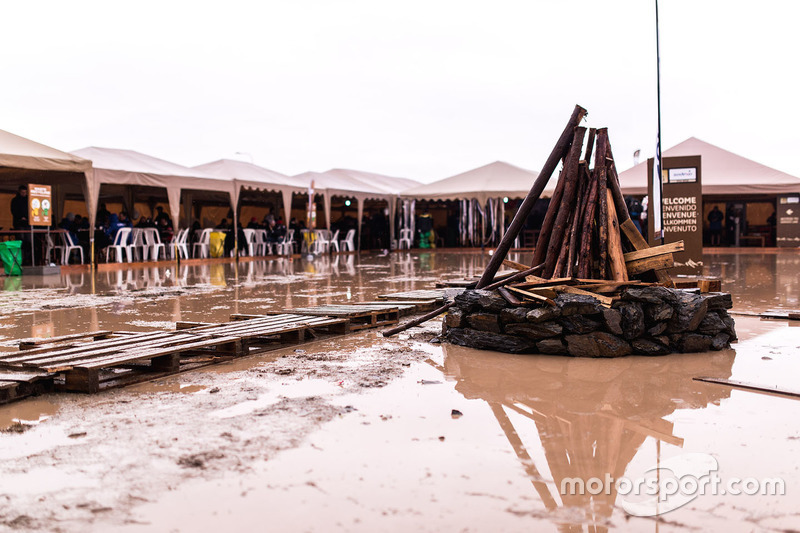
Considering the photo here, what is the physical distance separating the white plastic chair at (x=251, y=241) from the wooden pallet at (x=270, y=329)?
16.3 meters

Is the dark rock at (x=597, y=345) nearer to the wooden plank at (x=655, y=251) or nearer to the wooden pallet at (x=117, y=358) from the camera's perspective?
the wooden plank at (x=655, y=251)

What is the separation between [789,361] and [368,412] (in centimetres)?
352

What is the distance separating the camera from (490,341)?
579 cm

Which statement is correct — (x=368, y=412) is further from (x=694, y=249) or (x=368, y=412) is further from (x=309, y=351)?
(x=694, y=249)

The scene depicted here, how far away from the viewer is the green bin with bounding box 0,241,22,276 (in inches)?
592

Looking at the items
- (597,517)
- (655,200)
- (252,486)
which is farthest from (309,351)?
(655,200)

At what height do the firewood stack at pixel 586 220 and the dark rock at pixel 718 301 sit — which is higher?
the firewood stack at pixel 586 220

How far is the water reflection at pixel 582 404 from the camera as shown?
2.87 metres

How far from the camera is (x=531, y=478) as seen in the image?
9.28 feet

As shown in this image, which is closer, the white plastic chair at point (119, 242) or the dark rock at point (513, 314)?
the dark rock at point (513, 314)

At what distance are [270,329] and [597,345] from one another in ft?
9.22

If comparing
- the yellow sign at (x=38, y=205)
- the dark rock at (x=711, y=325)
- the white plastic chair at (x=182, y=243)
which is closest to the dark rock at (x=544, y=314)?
the dark rock at (x=711, y=325)

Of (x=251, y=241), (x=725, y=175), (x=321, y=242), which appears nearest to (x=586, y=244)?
(x=251, y=241)
